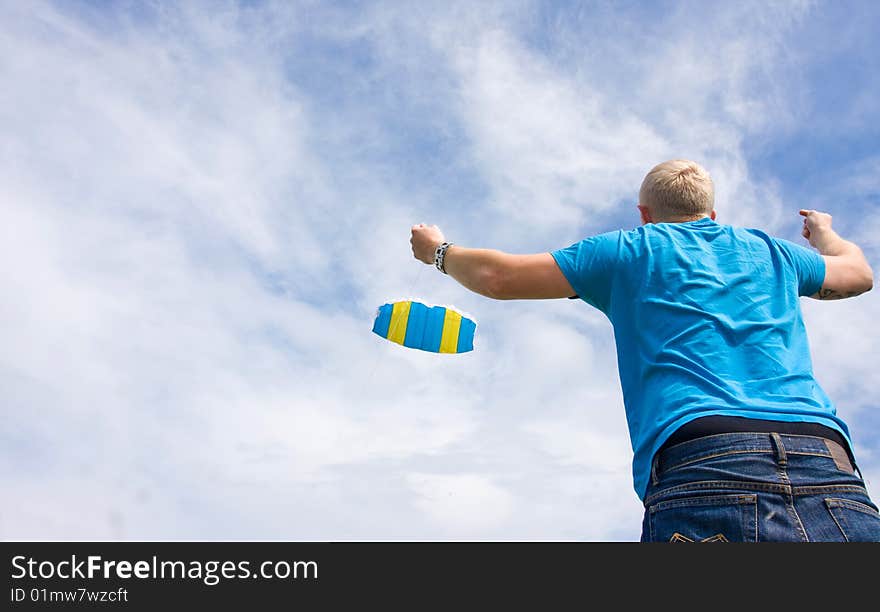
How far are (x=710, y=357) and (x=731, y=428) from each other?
0.35 metres

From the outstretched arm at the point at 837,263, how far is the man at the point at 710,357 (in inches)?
0.4

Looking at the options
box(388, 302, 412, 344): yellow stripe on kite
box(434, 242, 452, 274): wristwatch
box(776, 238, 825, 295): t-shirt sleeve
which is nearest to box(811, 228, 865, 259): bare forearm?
box(776, 238, 825, 295): t-shirt sleeve

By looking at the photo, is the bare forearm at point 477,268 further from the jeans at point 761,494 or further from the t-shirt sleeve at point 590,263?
the jeans at point 761,494

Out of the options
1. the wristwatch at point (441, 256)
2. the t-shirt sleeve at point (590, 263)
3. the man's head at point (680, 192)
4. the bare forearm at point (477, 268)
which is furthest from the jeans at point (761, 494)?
the wristwatch at point (441, 256)

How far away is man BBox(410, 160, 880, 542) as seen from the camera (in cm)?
299

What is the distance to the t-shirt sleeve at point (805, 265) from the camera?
388cm

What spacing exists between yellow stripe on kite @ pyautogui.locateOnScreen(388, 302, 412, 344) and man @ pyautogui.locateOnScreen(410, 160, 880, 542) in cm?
414

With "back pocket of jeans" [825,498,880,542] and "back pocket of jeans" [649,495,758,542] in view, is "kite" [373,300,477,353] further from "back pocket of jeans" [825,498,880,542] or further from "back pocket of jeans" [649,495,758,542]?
"back pocket of jeans" [825,498,880,542]

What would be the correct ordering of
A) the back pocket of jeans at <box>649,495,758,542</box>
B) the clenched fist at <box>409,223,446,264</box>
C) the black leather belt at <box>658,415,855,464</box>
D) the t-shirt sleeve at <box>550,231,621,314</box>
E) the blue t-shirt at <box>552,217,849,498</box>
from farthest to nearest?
the clenched fist at <box>409,223,446,264</box> → the t-shirt sleeve at <box>550,231,621,314</box> → the blue t-shirt at <box>552,217,849,498</box> → the black leather belt at <box>658,415,855,464</box> → the back pocket of jeans at <box>649,495,758,542</box>

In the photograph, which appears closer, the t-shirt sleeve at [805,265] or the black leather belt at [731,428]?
the black leather belt at [731,428]

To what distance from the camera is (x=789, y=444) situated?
3.09 metres

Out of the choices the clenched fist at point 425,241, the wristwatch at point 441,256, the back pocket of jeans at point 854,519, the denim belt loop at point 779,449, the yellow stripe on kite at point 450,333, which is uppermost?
the yellow stripe on kite at point 450,333

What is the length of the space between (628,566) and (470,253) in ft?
5.56

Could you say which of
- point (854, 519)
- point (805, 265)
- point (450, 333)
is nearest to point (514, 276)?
point (805, 265)
